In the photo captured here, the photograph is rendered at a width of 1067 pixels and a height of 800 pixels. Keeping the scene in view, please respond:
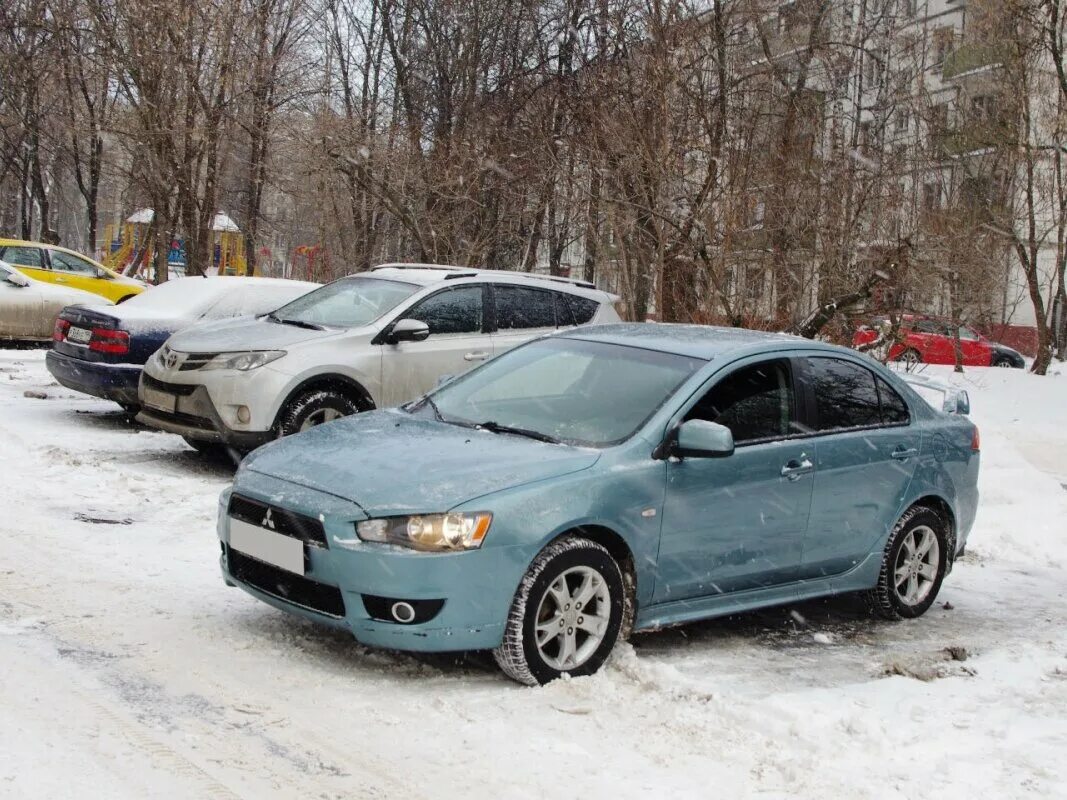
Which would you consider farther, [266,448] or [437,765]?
[266,448]

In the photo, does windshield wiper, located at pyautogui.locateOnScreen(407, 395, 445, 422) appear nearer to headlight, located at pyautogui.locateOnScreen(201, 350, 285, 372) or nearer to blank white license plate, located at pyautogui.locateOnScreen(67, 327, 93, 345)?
headlight, located at pyautogui.locateOnScreen(201, 350, 285, 372)

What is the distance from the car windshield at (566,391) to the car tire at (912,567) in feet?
5.51

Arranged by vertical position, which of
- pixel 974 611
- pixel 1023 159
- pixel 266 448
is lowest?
pixel 974 611

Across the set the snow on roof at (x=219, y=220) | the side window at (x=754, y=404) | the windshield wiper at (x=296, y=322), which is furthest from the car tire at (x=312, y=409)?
the snow on roof at (x=219, y=220)

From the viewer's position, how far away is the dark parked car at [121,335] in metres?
11.4

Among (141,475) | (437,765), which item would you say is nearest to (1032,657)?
Result: (437,765)

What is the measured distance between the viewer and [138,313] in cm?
1193

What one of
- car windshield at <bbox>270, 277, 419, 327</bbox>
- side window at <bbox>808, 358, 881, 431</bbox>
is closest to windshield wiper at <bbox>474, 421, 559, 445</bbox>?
side window at <bbox>808, 358, 881, 431</bbox>

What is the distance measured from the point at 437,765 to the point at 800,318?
11605mm

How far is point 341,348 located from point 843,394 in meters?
4.53

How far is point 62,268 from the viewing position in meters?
22.6

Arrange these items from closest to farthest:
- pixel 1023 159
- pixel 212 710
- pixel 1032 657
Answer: pixel 212 710 < pixel 1032 657 < pixel 1023 159

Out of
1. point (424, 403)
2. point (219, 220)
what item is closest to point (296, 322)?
point (424, 403)

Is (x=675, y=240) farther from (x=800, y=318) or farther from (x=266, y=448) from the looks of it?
(x=266, y=448)
